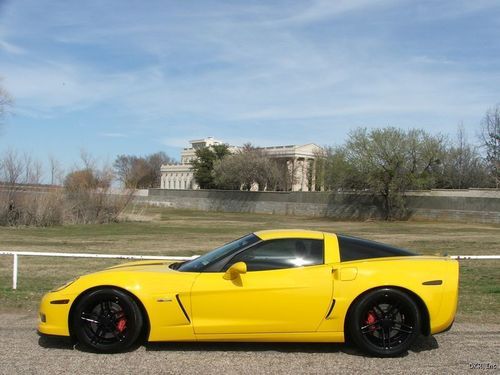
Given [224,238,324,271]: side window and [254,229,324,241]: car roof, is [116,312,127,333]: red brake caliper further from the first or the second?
[254,229,324,241]: car roof

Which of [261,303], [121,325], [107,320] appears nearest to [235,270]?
[261,303]

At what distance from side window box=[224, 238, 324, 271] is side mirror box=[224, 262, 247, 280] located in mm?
159

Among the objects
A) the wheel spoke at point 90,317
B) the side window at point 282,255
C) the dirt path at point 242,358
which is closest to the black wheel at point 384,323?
the dirt path at point 242,358

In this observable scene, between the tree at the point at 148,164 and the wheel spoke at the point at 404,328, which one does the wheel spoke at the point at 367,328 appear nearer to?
the wheel spoke at the point at 404,328

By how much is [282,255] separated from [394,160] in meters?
44.4

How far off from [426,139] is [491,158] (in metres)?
26.1

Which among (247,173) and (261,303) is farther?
(247,173)

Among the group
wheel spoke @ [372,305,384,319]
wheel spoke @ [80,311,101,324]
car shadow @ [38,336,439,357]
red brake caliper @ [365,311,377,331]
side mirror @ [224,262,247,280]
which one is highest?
side mirror @ [224,262,247,280]

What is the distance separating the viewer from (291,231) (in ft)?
20.4

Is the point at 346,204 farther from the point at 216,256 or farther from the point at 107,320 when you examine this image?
the point at 107,320

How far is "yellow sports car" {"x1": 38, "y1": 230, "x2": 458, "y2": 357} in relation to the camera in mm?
5512

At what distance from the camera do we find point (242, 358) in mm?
5375

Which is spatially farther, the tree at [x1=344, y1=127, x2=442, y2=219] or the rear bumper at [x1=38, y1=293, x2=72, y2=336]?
the tree at [x1=344, y1=127, x2=442, y2=219]

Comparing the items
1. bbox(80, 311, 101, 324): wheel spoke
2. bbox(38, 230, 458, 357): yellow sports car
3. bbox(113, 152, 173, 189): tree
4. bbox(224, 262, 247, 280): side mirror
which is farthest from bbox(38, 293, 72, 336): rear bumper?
bbox(113, 152, 173, 189): tree
